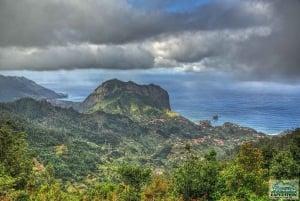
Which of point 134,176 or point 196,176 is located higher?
point 196,176

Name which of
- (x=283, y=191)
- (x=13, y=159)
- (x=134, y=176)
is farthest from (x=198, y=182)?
(x=13, y=159)

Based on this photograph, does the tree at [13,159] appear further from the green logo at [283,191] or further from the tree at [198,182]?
the green logo at [283,191]

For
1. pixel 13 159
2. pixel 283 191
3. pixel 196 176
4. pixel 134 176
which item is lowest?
pixel 134 176

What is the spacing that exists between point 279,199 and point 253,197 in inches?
188

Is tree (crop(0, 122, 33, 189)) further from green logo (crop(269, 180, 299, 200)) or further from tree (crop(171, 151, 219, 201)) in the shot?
green logo (crop(269, 180, 299, 200))

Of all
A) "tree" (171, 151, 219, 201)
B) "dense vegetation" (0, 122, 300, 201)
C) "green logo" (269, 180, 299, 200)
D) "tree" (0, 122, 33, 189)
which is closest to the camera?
"green logo" (269, 180, 299, 200)

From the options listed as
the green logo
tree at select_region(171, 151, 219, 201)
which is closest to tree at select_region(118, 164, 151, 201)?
tree at select_region(171, 151, 219, 201)

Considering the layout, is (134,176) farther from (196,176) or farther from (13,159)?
(196,176)

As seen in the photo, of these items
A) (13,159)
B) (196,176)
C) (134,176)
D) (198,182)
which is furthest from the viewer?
(134,176)

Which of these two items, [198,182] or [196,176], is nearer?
[198,182]

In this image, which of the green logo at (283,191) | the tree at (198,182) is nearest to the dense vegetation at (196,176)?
the tree at (198,182)

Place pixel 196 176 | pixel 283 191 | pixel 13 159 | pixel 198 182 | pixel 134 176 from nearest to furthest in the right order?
pixel 283 191, pixel 198 182, pixel 196 176, pixel 13 159, pixel 134 176

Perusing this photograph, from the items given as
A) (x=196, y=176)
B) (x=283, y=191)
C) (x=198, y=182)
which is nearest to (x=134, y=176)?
(x=196, y=176)

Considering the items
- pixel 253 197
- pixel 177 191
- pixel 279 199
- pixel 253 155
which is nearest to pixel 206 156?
pixel 177 191
